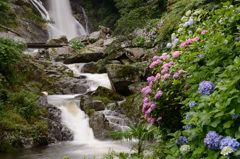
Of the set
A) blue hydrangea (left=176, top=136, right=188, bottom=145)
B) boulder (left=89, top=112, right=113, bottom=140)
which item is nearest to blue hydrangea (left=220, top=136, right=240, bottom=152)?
blue hydrangea (left=176, top=136, right=188, bottom=145)

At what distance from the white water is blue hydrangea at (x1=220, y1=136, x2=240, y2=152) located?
10840mm

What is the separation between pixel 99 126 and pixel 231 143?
6740mm

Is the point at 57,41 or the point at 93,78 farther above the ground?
the point at 57,41

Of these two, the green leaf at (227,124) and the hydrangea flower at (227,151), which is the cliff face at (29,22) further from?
the hydrangea flower at (227,151)

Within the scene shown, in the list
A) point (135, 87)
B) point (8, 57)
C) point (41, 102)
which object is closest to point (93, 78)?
point (135, 87)

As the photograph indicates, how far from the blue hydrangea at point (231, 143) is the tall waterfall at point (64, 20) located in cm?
2560

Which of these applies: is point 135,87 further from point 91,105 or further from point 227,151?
point 227,151

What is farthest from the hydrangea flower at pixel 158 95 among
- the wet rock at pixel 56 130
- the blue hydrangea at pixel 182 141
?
the wet rock at pixel 56 130

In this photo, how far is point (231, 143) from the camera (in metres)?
1.45

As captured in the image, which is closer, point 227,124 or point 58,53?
point 227,124

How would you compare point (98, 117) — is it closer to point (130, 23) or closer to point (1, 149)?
point (1, 149)

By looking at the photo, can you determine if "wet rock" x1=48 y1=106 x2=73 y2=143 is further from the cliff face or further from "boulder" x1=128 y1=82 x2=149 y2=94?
the cliff face

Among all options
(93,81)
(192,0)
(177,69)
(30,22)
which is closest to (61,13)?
(30,22)

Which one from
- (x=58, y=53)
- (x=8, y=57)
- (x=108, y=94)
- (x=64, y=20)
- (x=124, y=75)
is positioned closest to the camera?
(x=8, y=57)
